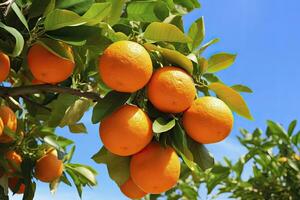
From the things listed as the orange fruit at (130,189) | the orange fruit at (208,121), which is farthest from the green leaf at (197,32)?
the orange fruit at (130,189)

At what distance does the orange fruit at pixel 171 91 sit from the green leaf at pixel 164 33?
3.5 inches

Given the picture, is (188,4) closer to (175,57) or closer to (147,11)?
(147,11)

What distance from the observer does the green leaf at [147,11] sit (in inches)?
55.6

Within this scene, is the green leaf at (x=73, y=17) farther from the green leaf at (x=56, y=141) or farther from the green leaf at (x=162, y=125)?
the green leaf at (x=56, y=141)

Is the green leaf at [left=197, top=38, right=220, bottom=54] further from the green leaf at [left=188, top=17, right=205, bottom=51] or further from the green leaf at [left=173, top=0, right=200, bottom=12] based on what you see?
the green leaf at [left=173, top=0, right=200, bottom=12]

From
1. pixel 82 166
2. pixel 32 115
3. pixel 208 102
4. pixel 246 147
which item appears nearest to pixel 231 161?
pixel 246 147

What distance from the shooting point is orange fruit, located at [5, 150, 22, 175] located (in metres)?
1.92

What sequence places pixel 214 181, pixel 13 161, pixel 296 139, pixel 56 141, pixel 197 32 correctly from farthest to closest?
pixel 296 139 → pixel 214 181 → pixel 56 141 → pixel 13 161 → pixel 197 32

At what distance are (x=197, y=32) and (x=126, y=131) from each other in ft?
1.33

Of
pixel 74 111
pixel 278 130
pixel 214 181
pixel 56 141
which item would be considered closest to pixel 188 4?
pixel 74 111

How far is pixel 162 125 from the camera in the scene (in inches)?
46.8

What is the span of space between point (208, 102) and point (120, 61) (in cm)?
26

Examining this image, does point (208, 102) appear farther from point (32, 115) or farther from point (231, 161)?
point (231, 161)

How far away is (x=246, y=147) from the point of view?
3.33 meters
